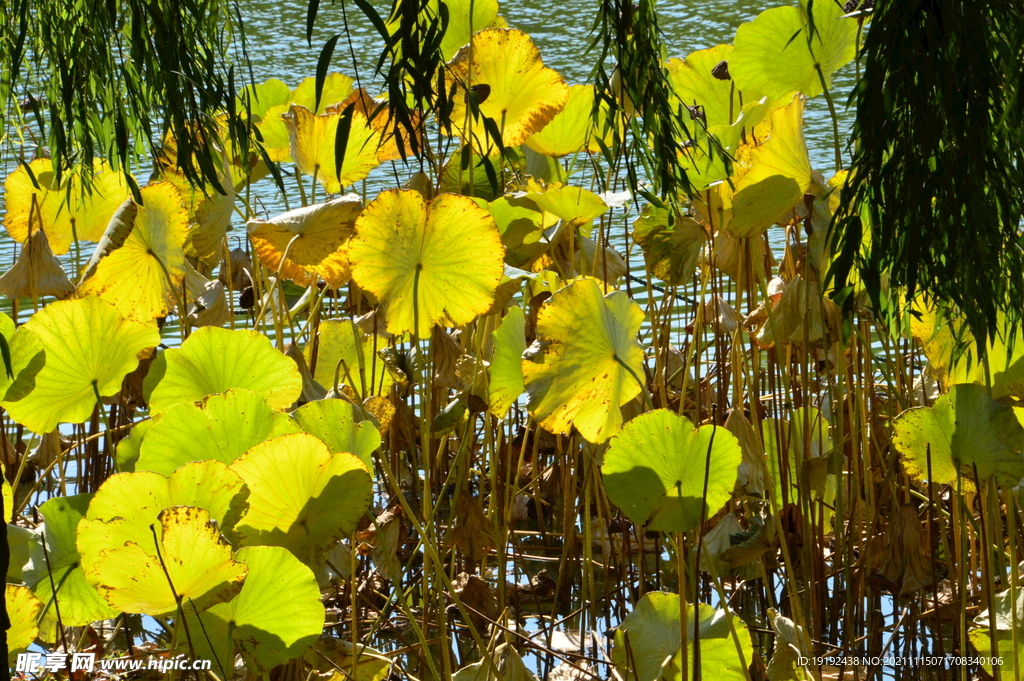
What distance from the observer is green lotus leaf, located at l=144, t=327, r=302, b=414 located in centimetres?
119

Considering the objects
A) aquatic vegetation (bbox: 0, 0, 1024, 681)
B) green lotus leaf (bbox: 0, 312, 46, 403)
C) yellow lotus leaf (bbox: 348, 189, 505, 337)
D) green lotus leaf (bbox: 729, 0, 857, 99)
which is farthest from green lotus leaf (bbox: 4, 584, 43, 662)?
green lotus leaf (bbox: 729, 0, 857, 99)

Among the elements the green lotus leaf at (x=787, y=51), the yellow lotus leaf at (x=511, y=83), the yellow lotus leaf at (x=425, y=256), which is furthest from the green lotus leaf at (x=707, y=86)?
the yellow lotus leaf at (x=425, y=256)

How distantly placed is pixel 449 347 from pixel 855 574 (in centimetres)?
62

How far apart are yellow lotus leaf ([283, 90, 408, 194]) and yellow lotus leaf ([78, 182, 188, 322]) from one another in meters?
0.18

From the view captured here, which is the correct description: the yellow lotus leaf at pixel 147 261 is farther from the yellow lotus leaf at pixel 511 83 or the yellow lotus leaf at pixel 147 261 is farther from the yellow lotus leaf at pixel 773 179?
the yellow lotus leaf at pixel 773 179

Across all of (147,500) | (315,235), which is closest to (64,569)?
(147,500)

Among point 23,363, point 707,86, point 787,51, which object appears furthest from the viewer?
point 707,86

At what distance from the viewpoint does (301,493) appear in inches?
37.8

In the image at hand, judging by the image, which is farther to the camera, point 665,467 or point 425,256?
point 425,256

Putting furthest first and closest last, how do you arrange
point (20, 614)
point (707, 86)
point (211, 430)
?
point (707, 86) < point (211, 430) < point (20, 614)

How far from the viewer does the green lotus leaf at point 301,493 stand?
0.93 m

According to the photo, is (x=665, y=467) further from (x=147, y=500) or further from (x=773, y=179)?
(x=147, y=500)

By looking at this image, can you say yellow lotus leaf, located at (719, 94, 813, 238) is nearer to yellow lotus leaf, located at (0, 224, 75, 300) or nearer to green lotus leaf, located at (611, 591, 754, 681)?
green lotus leaf, located at (611, 591, 754, 681)

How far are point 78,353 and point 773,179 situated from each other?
82 cm
